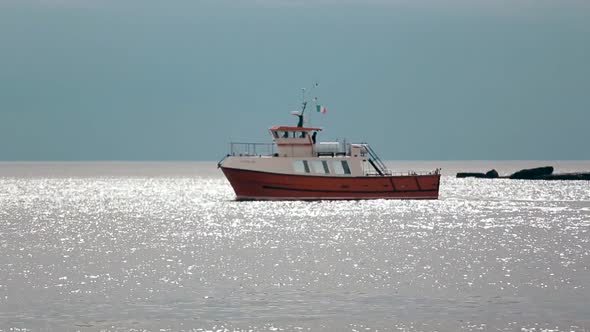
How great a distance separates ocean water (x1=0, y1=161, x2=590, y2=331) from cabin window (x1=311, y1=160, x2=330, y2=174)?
388 cm

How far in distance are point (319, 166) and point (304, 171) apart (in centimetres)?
130

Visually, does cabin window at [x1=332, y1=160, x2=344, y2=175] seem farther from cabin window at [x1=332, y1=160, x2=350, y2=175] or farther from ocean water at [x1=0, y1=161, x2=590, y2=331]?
ocean water at [x1=0, y1=161, x2=590, y2=331]

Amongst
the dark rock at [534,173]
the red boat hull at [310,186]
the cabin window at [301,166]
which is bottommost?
the red boat hull at [310,186]

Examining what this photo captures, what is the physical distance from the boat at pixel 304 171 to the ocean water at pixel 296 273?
281cm

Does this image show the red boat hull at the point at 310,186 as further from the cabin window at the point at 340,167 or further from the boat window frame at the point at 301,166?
the boat window frame at the point at 301,166

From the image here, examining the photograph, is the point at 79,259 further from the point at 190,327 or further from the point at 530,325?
the point at 530,325

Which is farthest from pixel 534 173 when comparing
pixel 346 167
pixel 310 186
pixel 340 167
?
pixel 310 186

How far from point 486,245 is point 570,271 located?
11626 mm

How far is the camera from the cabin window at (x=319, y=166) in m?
70.5

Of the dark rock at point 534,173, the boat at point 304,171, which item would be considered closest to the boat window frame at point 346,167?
the boat at point 304,171

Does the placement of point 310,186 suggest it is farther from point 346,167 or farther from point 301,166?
point 346,167

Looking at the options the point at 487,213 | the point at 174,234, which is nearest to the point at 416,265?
the point at 174,234

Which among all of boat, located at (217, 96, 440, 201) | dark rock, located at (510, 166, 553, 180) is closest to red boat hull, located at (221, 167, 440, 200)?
boat, located at (217, 96, 440, 201)

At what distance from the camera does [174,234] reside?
55031 millimetres
